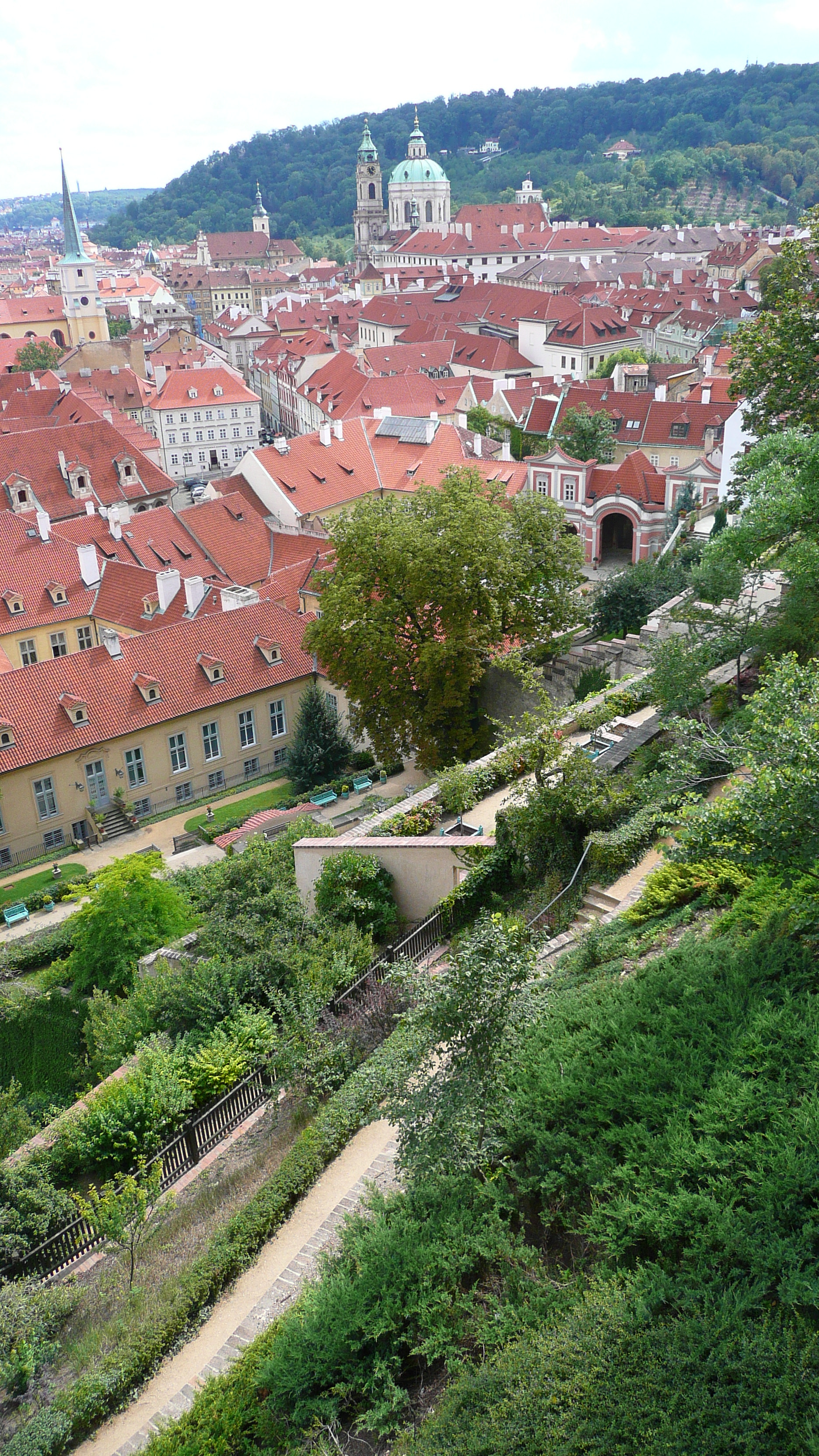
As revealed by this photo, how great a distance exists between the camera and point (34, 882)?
1174 inches

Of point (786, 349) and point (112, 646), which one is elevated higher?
point (786, 349)

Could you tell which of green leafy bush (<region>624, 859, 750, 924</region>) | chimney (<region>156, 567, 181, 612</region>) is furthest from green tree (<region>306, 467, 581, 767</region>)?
green leafy bush (<region>624, 859, 750, 924</region>)

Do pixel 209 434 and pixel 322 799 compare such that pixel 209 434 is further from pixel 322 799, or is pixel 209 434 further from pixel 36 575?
pixel 322 799

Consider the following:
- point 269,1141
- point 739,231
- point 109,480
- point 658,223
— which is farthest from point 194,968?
point 658,223

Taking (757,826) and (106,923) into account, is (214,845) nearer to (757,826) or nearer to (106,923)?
(106,923)

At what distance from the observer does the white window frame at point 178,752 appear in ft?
110

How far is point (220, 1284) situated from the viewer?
1230 cm

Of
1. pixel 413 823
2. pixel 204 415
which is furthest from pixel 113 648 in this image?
pixel 204 415

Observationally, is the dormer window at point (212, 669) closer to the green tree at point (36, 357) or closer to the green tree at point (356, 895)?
the green tree at point (356, 895)

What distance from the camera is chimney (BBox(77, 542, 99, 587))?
1660 inches

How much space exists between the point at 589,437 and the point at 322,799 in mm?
31761

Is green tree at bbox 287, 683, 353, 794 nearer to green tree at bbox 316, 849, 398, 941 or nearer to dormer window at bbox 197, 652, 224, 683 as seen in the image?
dormer window at bbox 197, 652, 224, 683

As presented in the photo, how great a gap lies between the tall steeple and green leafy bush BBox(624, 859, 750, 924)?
354 ft

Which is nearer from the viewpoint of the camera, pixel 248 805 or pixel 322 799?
pixel 322 799
